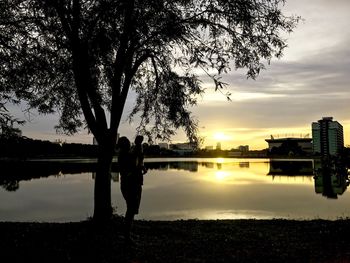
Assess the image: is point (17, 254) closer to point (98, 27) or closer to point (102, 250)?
point (102, 250)

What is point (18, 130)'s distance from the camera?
13055 mm

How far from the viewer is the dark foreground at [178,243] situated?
33.6 ft

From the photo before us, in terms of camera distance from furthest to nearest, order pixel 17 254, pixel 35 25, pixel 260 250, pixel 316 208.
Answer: pixel 316 208 < pixel 35 25 < pixel 260 250 < pixel 17 254

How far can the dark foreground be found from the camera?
33.6ft

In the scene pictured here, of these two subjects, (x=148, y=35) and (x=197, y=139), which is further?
(x=197, y=139)

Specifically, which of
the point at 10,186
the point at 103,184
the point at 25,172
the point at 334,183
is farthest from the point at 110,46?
the point at 25,172

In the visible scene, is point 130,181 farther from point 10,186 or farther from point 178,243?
point 10,186

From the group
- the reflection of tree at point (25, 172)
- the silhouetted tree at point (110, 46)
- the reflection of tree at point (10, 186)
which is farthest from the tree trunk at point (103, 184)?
the reflection of tree at point (25, 172)

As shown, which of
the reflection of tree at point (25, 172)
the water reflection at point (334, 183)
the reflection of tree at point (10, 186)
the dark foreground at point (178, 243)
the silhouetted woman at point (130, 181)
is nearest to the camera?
the dark foreground at point (178, 243)

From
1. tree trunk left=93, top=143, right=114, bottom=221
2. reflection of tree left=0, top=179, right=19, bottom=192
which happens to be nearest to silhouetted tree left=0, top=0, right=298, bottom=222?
tree trunk left=93, top=143, right=114, bottom=221

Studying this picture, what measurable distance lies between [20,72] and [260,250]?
9.28m

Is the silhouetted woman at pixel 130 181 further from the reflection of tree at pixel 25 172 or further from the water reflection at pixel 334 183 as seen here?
the reflection of tree at pixel 25 172

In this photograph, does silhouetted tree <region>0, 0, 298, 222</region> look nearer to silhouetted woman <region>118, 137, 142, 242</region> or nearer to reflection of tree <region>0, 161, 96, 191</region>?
silhouetted woman <region>118, 137, 142, 242</region>

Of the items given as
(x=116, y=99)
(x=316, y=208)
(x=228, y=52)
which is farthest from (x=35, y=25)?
(x=316, y=208)
